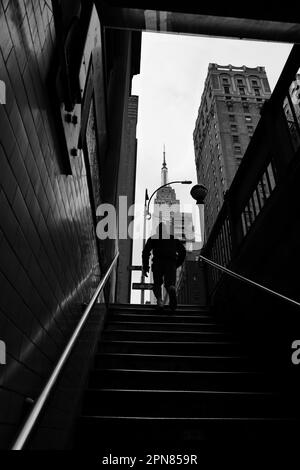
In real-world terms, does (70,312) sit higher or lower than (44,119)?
lower

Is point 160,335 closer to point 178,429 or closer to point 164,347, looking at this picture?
point 164,347

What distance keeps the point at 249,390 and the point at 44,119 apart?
2.76 m

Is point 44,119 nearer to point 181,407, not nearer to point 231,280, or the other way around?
point 181,407

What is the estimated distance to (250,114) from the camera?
58062mm

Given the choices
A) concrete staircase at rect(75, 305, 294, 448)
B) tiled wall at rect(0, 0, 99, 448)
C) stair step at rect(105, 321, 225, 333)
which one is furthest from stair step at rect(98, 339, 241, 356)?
tiled wall at rect(0, 0, 99, 448)

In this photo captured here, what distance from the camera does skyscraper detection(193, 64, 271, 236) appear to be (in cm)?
5181

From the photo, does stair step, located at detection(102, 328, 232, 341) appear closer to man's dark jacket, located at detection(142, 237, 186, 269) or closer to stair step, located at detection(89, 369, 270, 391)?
stair step, located at detection(89, 369, 270, 391)

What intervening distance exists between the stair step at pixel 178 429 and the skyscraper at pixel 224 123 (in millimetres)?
47127

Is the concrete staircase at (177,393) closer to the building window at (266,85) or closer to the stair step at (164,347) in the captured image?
the stair step at (164,347)

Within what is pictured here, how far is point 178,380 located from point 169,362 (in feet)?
1.22

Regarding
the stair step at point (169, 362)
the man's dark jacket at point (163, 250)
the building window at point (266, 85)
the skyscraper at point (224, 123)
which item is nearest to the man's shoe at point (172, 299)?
the man's dark jacket at point (163, 250)

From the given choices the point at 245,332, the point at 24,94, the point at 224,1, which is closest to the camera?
the point at 24,94

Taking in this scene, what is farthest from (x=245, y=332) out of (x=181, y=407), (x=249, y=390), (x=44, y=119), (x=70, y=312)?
(x=44, y=119)

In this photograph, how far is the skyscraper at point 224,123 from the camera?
170 ft
